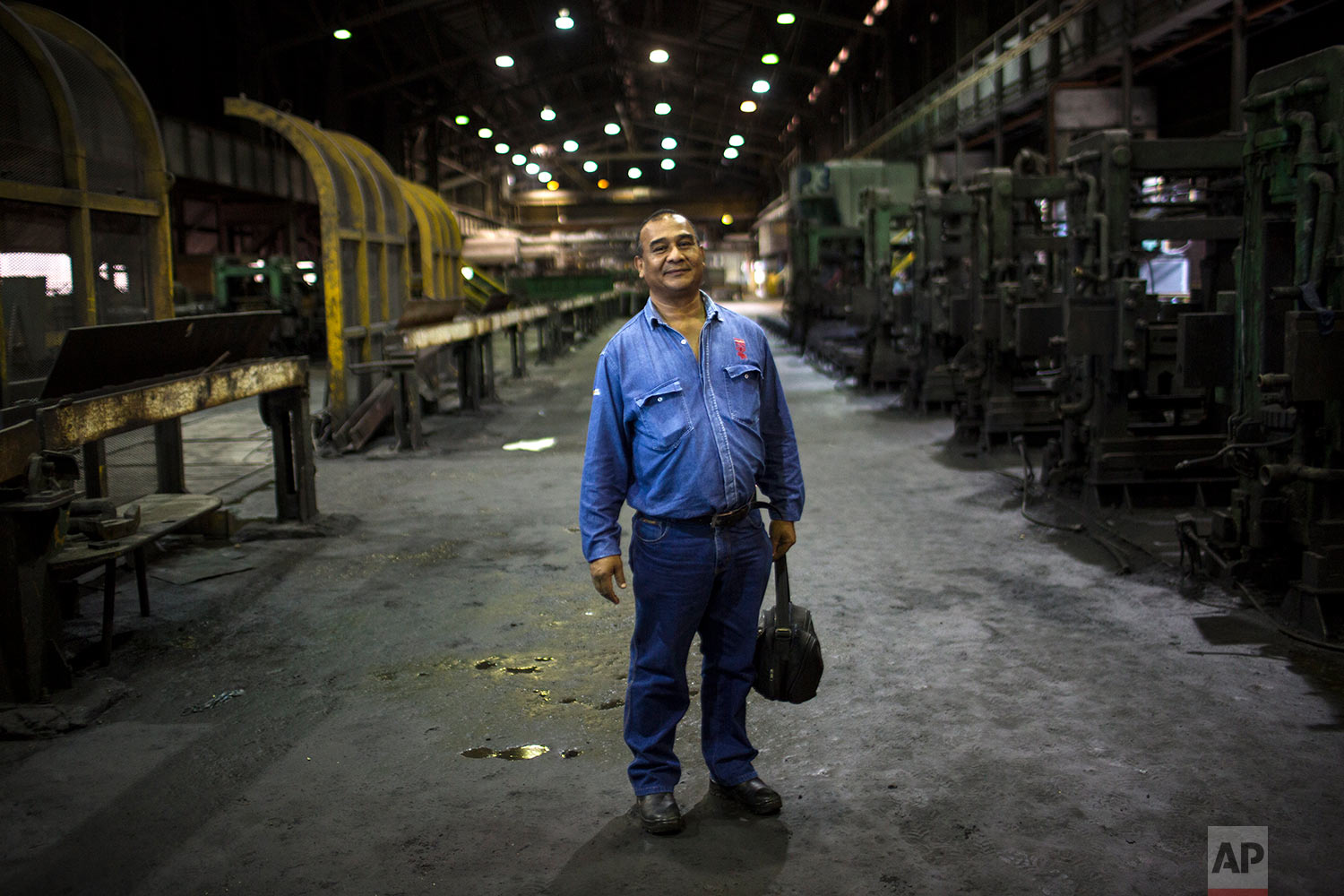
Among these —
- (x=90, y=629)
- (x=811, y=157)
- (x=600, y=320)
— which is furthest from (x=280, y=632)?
(x=811, y=157)

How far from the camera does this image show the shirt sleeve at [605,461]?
10.3 feet

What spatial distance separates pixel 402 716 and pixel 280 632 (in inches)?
52.5

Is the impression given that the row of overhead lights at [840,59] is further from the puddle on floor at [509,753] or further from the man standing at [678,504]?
the puddle on floor at [509,753]

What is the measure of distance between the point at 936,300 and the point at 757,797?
837 centimetres

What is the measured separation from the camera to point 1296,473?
4.79m

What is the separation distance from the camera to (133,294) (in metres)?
6.55

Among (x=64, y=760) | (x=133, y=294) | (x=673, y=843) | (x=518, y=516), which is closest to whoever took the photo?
(x=673, y=843)

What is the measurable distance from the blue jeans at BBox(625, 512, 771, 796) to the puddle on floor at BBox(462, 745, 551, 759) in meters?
0.63

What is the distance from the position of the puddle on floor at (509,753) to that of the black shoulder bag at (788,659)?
0.94m

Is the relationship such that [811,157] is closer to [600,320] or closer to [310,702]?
[600,320]

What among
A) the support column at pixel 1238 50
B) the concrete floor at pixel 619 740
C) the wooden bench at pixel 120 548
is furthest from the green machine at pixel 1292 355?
the support column at pixel 1238 50

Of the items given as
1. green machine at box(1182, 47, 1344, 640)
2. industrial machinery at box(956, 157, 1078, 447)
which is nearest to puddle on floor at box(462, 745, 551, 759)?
green machine at box(1182, 47, 1344, 640)

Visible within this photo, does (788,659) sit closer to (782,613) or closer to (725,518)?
(782,613)

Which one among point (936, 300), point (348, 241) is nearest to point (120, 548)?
point (348, 241)
